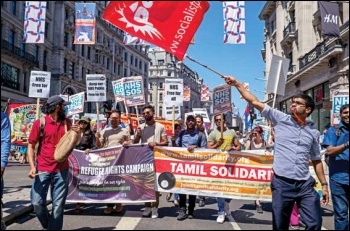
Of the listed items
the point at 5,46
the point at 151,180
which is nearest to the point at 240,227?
the point at 151,180

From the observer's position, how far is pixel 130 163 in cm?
740

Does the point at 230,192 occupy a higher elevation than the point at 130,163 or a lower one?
lower

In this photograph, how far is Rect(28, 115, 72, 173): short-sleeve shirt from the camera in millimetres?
5027

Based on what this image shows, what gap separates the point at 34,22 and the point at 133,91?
22.8ft

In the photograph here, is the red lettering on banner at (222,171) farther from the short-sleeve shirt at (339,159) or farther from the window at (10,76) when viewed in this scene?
the window at (10,76)

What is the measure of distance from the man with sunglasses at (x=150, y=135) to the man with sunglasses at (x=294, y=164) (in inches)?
122

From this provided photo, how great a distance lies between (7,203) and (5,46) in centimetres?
3372

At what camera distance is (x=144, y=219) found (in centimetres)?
689

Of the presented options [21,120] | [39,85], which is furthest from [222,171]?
[21,120]

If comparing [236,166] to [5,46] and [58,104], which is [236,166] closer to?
[58,104]

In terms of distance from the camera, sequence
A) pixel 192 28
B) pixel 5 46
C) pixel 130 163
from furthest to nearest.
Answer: pixel 5 46 → pixel 130 163 → pixel 192 28

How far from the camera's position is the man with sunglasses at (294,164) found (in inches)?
162

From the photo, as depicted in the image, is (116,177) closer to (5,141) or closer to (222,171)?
(222,171)

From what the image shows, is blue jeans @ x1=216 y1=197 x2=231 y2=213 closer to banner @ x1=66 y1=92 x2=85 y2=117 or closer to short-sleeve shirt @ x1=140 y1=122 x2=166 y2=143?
short-sleeve shirt @ x1=140 y1=122 x2=166 y2=143
